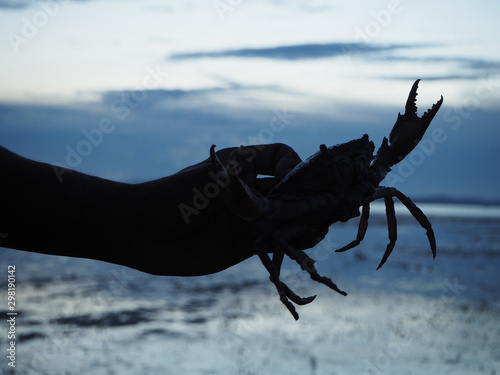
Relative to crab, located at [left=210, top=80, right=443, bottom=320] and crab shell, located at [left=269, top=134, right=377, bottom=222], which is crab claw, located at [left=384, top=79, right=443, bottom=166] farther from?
crab shell, located at [left=269, top=134, right=377, bottom=222]

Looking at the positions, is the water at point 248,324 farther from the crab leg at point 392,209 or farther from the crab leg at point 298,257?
the crab leg at point 298,257

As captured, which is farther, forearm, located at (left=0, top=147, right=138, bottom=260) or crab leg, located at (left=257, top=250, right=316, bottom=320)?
crab leg, located at (left=257, top=250, right=316, bottom=320)

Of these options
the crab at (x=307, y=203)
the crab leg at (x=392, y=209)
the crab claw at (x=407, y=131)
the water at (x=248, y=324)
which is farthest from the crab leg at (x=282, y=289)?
the water at (x=248, y=324)

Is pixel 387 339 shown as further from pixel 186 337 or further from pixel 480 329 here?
pixel 186 337

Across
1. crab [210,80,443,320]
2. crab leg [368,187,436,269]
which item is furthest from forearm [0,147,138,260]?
crab leg [368,187,436,269]

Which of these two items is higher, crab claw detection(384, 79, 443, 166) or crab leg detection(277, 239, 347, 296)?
crab claw detection(384, 79, 443, 166)

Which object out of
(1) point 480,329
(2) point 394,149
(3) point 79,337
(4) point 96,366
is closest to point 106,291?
(3) point 79,337
